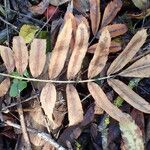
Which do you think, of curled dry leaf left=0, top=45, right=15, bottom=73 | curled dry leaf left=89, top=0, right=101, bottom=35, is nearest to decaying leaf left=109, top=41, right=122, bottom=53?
curled dry leaf left=89, top=0, right=101, bottom=35

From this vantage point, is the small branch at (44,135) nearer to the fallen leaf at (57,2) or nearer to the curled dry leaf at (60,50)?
the curled dry leaf at (60,50)

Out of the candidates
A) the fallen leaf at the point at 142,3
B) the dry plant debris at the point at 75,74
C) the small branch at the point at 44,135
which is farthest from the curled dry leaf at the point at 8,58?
the fallen leaf at the point at 142,3

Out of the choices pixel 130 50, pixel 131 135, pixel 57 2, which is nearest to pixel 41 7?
pixel 57 2

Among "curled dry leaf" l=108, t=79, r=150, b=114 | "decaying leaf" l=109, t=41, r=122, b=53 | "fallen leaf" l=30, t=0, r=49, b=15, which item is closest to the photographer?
"curled dry leaf" l=108, t=79, r=150, b=114

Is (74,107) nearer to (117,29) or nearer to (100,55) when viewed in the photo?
(100,55)

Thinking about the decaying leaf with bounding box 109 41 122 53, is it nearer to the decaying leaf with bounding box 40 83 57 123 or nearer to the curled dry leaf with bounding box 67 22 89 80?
the curled dry leaf with bounding box 67 22 89 80

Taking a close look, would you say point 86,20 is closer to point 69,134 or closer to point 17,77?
point 17,77
